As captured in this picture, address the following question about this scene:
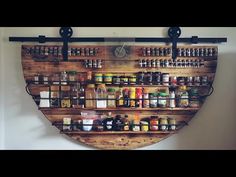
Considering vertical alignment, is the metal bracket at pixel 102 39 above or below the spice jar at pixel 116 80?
above

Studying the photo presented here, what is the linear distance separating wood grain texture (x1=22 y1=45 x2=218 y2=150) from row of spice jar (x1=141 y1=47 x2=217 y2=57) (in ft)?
0.08

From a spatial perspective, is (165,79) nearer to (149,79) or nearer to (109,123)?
(149,79)

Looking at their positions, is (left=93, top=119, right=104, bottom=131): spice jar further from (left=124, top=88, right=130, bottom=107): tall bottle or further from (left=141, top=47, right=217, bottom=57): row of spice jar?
(left=141, top=47, right=217, bottom=57): row of spice jar

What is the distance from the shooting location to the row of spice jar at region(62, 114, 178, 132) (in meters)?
1.98

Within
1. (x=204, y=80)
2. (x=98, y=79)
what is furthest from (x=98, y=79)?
(x=204, y=80)

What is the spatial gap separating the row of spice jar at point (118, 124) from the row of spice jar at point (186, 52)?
1.54 ft

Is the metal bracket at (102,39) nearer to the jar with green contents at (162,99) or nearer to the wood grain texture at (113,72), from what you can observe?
the wood grain texture at (113,72)

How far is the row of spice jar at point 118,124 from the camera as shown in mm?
1982

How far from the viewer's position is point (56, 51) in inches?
78.2

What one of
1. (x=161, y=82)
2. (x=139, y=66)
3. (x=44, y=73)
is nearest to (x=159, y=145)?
(x=161, y=82)

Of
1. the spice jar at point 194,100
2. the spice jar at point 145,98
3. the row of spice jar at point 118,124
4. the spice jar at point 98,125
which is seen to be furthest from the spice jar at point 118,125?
the spice jar at point 194,100

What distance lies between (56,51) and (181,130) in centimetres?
108

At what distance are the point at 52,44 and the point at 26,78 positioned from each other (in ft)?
1.02

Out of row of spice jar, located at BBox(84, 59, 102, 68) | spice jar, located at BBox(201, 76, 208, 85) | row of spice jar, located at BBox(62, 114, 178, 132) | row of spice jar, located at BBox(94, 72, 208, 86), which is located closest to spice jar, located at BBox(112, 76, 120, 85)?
row of spice jar, located at BBox(94, 72, 208, 86)
